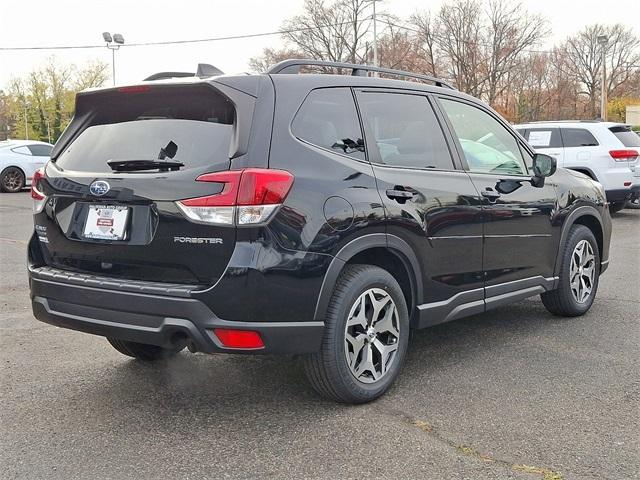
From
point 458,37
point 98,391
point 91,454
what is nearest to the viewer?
point 91,454

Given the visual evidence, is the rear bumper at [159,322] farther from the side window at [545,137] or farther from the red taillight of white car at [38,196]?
the side window at [545,137]

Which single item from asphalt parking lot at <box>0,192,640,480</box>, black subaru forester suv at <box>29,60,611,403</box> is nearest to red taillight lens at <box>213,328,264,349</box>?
black subaru forester suv at <box>29,60,611,403</box>

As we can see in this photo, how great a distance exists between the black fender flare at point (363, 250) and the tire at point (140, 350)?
1376mm

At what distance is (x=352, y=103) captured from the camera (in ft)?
12.5

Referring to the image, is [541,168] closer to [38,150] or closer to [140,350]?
[140,350]

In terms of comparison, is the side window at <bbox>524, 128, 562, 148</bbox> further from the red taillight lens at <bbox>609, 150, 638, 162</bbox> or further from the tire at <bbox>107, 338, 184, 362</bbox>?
the tire at <bbox>107, 338, 184, 362</bbox>

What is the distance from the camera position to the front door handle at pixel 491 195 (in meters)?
4.39

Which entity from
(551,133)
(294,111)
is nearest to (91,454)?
(294,111)

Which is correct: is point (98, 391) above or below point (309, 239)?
below

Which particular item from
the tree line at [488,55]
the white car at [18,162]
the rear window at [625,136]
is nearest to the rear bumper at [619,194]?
the rear window at [625,136]

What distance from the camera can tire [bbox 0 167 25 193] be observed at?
59.8 ft

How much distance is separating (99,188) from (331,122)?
1.24 meters

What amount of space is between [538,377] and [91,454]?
251 cm

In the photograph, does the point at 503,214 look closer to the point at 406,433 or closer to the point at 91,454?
the point at 406,433
